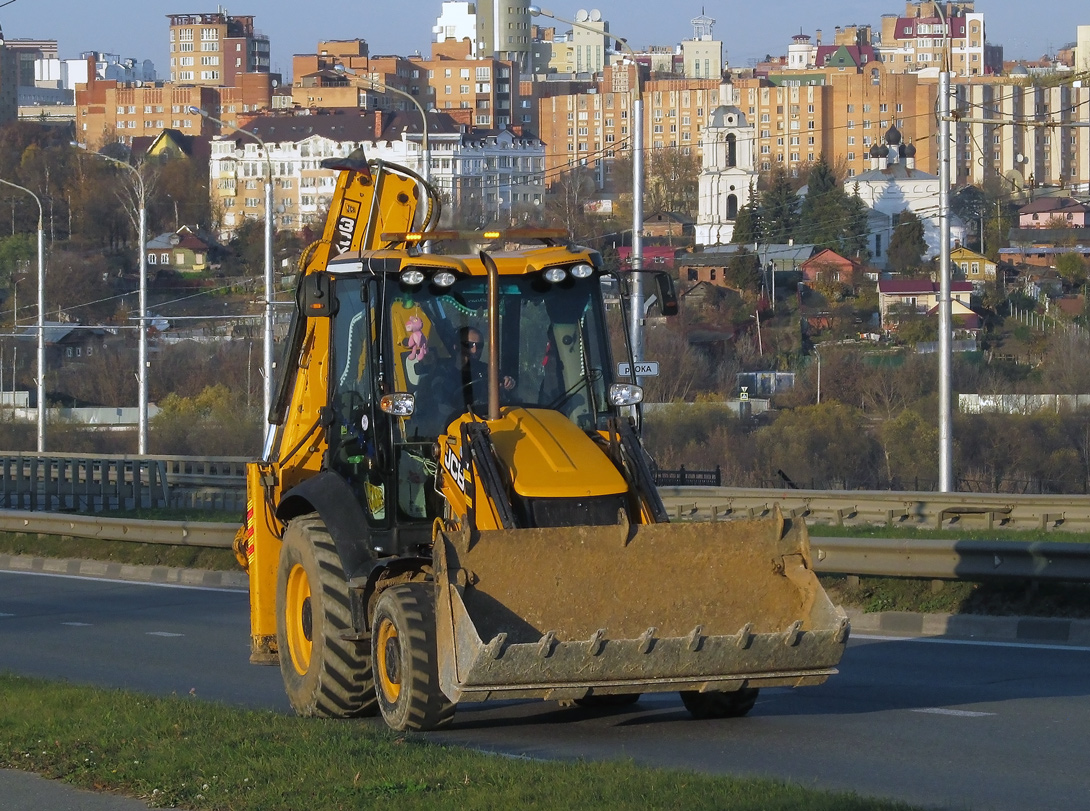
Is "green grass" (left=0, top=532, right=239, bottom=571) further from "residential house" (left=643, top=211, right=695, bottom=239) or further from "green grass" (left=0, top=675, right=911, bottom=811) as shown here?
"residential house" (left=643, top=211, right=695, bottom=239)

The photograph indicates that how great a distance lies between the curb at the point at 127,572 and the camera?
19.9 m

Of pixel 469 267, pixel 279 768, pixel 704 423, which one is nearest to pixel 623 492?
pixel 469 267

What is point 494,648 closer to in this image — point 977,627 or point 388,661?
point 388,661

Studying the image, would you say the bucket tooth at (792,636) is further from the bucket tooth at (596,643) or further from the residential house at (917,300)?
the residential house at (917,300)

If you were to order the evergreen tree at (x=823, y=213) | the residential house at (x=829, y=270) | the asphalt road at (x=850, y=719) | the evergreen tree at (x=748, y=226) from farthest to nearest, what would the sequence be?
1. the evergreen tree at (x=823, y=213)
2. the evergreen tree at (x=748, y=226)
3. the residential house at (x=829, y=270)
4. the asphalt road at (x=850, y=719)

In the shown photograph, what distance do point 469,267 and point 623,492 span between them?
164 centimetres

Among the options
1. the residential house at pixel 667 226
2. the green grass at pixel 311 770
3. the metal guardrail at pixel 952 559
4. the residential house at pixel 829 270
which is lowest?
the green grass at pixel 311 770

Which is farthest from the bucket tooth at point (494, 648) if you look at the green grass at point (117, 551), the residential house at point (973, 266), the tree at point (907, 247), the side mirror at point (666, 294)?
the tree at point (907, 247)

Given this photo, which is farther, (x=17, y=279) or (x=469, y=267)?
(x=17, y=279)

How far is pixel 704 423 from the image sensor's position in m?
64.4

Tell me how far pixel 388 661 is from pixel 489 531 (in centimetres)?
112

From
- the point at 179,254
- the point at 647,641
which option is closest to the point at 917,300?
the point at 179,254

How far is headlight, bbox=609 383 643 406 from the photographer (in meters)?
9.55

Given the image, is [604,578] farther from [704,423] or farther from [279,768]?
[704,423]
